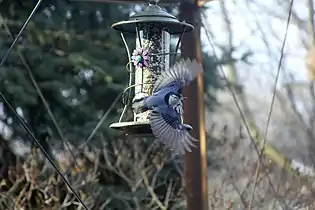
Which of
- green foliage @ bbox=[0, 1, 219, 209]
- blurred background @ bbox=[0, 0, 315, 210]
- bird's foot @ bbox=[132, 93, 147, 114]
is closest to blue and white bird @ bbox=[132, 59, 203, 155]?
bird's foot @ bbox=[132, 93, 147, 114]

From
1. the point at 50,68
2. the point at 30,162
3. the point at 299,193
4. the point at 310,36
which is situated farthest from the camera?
the point at 310,36

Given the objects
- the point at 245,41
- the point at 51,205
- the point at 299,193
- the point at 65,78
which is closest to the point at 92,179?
the point at 51,205

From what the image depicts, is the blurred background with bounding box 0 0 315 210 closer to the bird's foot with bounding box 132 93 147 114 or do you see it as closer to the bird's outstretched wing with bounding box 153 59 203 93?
the bird's foot with bounding box 132 93 147 114

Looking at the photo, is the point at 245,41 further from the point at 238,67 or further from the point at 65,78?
the point at 65,78

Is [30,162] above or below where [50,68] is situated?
below

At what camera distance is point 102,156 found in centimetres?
608

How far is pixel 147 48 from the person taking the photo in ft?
10.3

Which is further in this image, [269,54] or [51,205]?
[269,54]

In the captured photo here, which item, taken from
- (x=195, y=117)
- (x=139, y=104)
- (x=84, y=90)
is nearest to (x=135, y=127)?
(x=139, y=104)

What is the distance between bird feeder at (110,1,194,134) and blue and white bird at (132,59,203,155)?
0.17m

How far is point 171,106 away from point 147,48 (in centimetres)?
45

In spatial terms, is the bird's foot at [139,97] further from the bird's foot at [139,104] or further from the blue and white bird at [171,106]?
the blue and white bird at [171,106]

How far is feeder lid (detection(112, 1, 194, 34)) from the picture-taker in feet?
9.72

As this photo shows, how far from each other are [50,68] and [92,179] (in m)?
1.05
